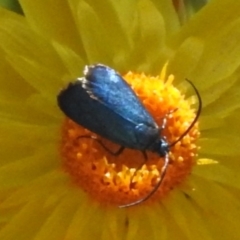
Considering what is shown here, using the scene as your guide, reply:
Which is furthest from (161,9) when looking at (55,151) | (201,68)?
(55,151)

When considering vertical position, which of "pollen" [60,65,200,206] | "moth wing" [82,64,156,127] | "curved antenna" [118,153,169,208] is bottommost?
"curved antenna" [118,153,169,208]

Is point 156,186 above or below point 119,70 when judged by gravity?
below

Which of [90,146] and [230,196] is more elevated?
[90,146]

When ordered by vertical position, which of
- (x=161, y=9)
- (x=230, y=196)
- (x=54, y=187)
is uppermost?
(x=161, y=9)

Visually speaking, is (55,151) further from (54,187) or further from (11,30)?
(11,30)
